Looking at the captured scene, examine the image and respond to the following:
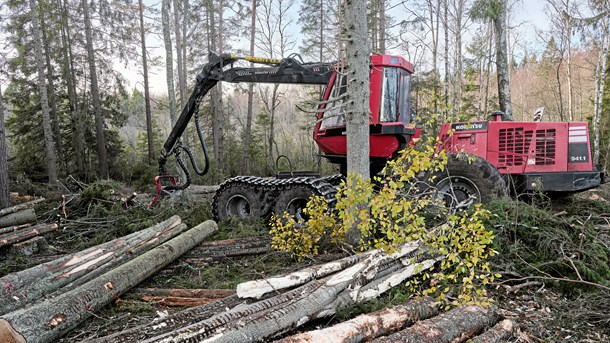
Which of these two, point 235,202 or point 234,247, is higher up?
point 235,202

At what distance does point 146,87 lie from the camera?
19281 mm

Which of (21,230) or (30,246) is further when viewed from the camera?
(21,230)

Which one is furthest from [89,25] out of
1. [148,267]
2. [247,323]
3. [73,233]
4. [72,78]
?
[247,323]

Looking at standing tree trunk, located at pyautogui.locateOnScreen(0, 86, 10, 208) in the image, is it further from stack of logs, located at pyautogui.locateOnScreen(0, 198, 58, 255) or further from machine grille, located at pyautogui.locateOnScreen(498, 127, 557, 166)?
machine grille, located at pyautogui.locateOnScreen(498, 127, 557, 166)

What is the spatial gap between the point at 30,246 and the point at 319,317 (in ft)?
17.6

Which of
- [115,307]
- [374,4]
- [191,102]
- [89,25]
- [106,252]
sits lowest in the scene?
[115,307]

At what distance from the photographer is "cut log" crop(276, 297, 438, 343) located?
8.56ft

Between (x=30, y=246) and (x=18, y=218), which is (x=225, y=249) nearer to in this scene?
(x=30, y=246)

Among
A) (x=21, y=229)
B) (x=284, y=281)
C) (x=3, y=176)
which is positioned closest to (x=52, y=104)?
(x=3, y=176)

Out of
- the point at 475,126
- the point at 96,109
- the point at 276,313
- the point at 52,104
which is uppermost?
the point at 52,104

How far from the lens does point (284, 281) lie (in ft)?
11.4

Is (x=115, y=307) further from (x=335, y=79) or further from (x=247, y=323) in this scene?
(x=335, y=79)

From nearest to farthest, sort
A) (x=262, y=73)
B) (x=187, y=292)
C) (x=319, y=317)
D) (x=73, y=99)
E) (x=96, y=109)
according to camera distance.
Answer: (x=319, y=317)
(x=187, y=292)
(x=262, y=73)
(x=96, y=109)
(x=73, y=99)

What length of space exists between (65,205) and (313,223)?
6.07 metres
